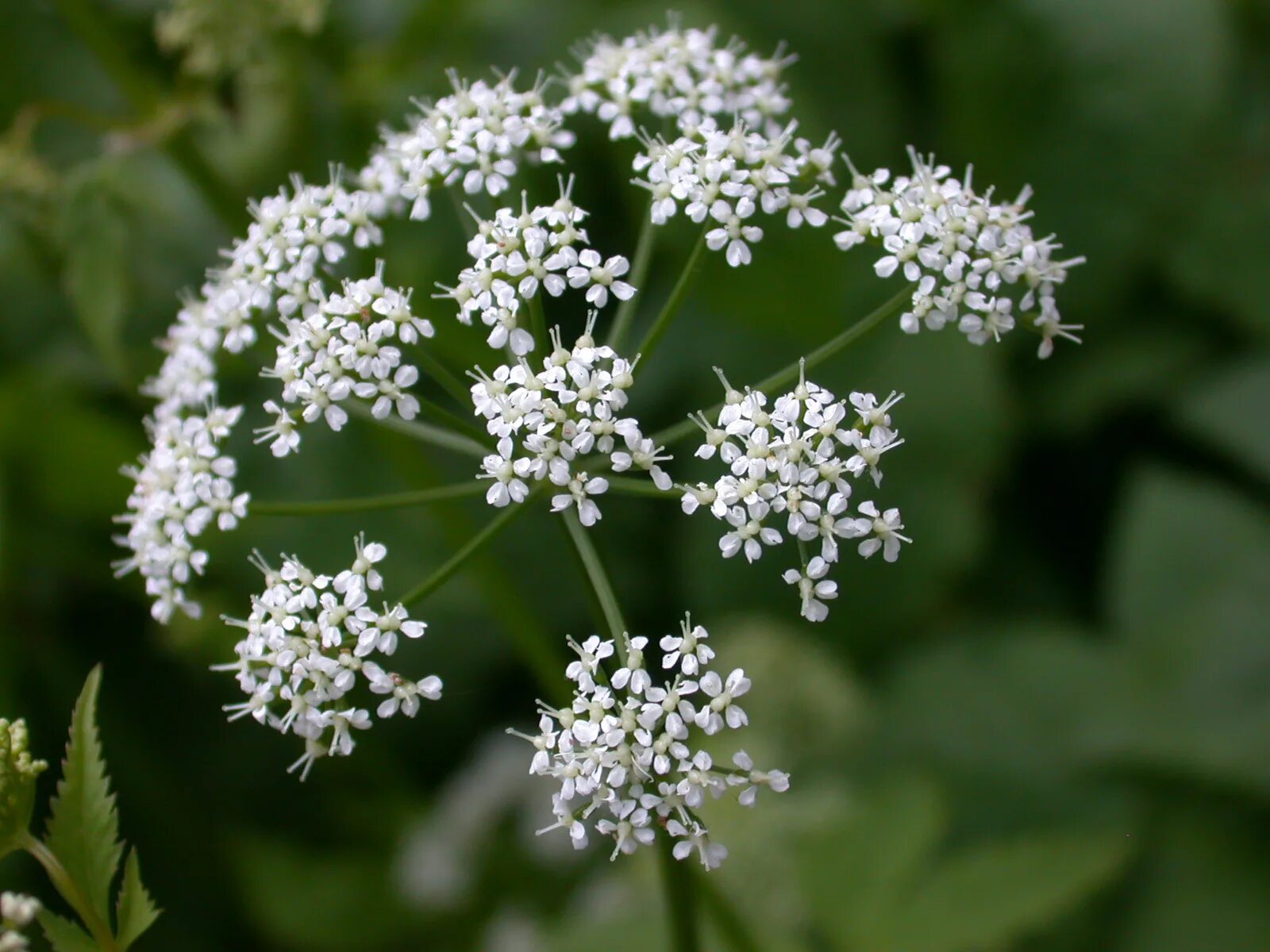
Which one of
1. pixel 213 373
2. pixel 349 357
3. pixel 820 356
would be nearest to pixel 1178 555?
pixel 820 356

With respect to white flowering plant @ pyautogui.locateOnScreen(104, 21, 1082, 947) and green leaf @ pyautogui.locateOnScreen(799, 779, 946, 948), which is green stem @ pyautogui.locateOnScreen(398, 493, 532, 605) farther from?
green leaf @ pyautogui.locateOnScreen(799, 779, 946, 948)

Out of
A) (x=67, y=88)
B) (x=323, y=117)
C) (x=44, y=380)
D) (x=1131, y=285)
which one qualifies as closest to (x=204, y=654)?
(x=44, y=380)

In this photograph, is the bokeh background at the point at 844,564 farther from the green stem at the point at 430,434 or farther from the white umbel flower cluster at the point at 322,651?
the white umbel flower cluster at the point at 322,651

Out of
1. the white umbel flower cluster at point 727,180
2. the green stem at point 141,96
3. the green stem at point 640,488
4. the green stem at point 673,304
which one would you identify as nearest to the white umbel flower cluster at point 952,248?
the white umbel flower cluster at point 727,180

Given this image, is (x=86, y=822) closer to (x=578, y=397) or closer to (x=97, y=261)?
(x=578, y=397)

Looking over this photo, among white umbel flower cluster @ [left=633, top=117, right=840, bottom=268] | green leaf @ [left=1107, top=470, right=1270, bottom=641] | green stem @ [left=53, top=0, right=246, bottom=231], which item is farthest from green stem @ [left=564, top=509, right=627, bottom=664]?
green leaf @ [left=1107, top=470, right=1270, bottom=641]

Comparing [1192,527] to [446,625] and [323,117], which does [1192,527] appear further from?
[323,117]
